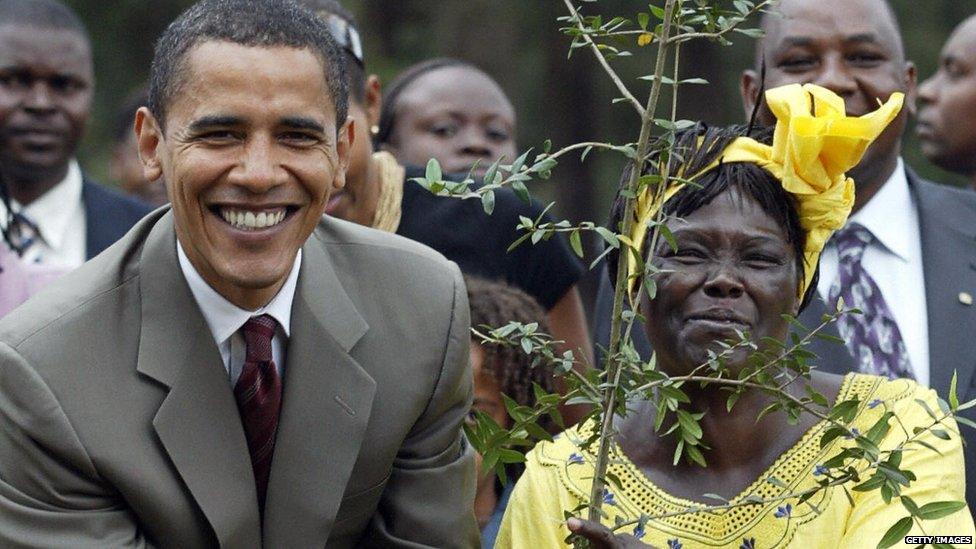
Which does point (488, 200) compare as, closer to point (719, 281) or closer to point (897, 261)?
point (719, 281)

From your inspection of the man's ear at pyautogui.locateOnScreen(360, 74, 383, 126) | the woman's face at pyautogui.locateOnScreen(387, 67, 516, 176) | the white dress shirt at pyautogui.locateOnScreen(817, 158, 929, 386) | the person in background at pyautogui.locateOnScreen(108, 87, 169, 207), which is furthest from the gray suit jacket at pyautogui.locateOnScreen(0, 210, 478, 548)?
the person in background at pyautogui.locateOnScreen(108, 87, 169, 207)

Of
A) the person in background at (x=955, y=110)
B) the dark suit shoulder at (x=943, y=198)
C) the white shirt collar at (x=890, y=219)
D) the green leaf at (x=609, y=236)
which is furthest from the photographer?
the person in background at (x=955, y=110)

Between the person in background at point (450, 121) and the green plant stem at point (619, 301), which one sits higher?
the green plant stem at point (619, 301)

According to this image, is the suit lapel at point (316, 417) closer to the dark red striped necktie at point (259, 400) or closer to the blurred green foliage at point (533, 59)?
the dark red striped necktie at point (259, 400)

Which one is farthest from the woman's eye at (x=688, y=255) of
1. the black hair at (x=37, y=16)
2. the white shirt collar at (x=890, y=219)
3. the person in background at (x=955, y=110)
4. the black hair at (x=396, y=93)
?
the black hair at (x=37, y=16)

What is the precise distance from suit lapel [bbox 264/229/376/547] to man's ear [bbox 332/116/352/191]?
210 mm

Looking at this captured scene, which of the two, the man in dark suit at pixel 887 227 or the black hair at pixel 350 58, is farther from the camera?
the black hair at pixel 350 58

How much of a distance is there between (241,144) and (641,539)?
3.67 feet

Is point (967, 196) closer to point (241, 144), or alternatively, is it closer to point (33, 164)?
point (241, 144)

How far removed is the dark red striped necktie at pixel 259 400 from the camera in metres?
3.78

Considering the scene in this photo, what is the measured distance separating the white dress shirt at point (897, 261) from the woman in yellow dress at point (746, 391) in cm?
95

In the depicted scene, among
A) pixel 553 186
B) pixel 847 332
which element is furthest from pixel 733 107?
pixel 847 332

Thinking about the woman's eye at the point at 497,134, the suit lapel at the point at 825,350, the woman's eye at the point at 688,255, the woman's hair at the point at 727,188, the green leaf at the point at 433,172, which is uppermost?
the green leaf at the point at 433,172

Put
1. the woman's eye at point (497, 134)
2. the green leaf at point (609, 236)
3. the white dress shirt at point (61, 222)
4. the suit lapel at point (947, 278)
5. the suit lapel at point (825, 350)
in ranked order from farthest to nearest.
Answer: the woman's eye at point (497, 134) < the white dress shirt at point (61, 222) < the suit lapel at point (947, 278) < the suit lapel at point (825, 350) < the green leaf at point (609, 236)
